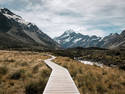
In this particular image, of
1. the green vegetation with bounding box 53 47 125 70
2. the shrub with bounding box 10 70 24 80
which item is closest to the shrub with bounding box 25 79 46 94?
the shrub with bounding box 10 70 24 80

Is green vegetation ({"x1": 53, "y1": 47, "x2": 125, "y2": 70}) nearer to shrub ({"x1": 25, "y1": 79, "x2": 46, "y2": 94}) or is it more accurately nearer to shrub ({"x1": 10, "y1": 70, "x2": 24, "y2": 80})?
shrub ({"x1": 10, "y1": 70, "x2": 24, "y2": 80})

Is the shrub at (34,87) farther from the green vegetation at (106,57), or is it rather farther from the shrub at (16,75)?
the green vegetation at (106,57)

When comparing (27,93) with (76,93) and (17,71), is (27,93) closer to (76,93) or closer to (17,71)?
(76,93)

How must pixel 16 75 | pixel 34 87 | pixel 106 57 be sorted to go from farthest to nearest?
pixel 106 57 → pixel 16 75 → pixel 34 87

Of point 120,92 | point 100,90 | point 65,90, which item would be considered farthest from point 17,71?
point 120,92

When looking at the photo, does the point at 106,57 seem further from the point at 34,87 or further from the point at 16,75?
the point at 34,87

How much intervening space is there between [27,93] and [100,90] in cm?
456

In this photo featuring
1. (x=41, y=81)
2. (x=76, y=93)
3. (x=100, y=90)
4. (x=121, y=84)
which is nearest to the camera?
(x=76, y=93)

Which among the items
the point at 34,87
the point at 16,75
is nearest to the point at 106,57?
the point at 16,75

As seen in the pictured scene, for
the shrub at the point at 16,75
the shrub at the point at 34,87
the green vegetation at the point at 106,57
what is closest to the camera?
the shrub at the point at 34,87

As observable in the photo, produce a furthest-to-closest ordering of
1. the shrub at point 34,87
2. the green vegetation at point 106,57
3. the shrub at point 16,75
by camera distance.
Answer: the green vegetation at point 106,57
the shrub at point 16,75
the shrub at point 34,87

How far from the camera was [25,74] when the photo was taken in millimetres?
12266

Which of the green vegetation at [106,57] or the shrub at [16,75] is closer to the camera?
the shrub at [16,75]

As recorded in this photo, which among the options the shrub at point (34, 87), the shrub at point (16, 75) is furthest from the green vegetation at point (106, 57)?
the shrub at point (34, 87)
